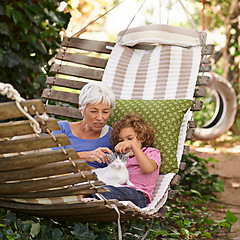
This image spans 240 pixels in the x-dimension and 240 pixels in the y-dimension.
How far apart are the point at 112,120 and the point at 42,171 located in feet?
3.80

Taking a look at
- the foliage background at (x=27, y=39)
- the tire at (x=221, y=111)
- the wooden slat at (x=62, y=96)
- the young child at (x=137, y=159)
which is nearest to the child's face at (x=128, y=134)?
the young child at (x=137, y=159)

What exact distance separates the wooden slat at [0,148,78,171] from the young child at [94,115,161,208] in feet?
1.76

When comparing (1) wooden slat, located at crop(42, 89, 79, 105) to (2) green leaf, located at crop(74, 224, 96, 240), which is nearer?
(2) green leaf, located at crop(74, 224, 96, 240)

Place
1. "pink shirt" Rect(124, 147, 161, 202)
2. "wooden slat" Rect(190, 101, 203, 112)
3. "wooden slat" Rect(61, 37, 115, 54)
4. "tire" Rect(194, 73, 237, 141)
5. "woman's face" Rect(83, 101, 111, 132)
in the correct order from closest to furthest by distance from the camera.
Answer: "pink shirt" Rect(124, 147, 161, 202) < "woman's face" Rect(83, 101, 111, 132) < "wooden slat" Rect(190, 101, 203, 112) < "wooden slat" Rect(61, 37, 115, 54) < "tire" Rect(194, 73, 237, 141)

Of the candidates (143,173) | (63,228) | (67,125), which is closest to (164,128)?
(143,173)

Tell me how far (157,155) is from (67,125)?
0.62m

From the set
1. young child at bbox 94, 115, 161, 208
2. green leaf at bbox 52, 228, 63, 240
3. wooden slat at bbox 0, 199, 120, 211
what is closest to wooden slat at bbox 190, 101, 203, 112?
young child at bbox 94, 115, 161, 208

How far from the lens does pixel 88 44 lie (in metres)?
3.39

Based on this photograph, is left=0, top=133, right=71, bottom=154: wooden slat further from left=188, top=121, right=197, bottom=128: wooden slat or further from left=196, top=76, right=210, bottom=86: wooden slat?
left=196, top=76, right=210, bottom=86: wooden slat

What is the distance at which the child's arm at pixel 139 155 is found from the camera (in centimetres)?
205

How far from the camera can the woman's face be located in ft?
7.44

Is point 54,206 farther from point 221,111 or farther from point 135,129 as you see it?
point 221,111

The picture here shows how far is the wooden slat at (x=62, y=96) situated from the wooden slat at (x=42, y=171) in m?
1.62

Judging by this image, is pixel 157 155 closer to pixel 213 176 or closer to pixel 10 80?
pixel 213 176
